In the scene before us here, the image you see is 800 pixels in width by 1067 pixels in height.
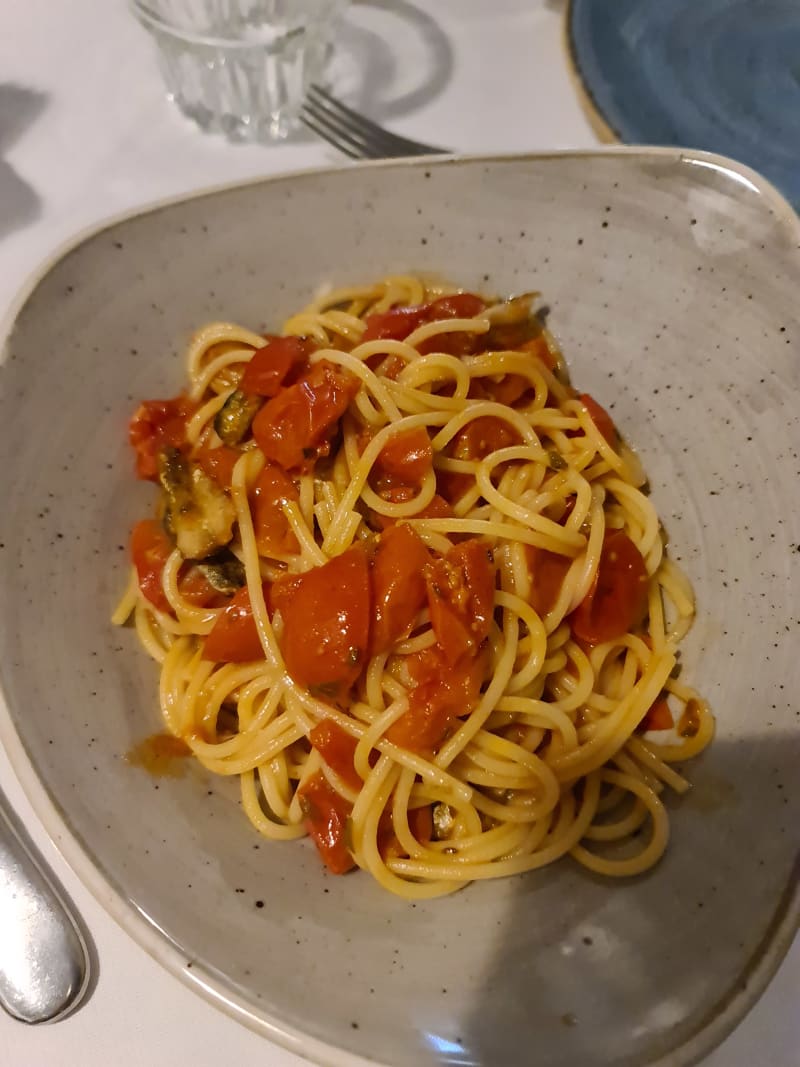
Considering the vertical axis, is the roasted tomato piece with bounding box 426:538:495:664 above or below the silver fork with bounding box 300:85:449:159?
below

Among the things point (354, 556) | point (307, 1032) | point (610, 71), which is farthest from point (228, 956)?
point (610, 71)

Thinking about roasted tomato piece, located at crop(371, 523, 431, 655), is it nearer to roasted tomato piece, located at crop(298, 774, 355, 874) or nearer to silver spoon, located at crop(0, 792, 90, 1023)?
roasted tomato piece, located at crop(298, 774, 355, 874)

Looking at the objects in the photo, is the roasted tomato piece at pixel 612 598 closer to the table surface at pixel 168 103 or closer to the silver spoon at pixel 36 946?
the silver spoon at pixel 36 946

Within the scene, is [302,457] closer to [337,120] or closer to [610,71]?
[337,120]

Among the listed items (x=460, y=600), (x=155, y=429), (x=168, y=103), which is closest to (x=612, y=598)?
(x=460, y=600)

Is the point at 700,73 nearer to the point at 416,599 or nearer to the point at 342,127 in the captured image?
the point at 342,127

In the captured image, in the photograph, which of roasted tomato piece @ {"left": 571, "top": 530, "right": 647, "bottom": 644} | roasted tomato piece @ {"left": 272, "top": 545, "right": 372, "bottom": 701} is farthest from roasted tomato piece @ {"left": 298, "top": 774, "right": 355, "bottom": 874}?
roasted tomato piece @ {"left": 571, "top": 530, "right": 647, "bottom": 644}

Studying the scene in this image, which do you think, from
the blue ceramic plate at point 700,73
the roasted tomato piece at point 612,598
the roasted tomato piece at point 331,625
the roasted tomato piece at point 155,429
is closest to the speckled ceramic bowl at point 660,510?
the roasted tomato piece at point 155,429

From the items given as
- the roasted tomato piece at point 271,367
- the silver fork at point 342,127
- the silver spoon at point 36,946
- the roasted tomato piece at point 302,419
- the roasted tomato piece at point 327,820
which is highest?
the silver fork at point 342,127
